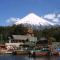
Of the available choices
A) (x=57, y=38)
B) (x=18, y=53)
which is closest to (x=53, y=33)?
(x=57, y=38)

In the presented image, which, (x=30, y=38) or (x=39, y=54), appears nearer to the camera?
(x=39, y=54)

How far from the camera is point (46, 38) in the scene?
53.1 meters

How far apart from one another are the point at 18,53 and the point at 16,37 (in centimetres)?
975

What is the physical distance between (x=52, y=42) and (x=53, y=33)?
6263mm

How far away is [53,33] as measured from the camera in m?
57.2

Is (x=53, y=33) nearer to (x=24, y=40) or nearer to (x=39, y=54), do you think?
(x=24, y=40)

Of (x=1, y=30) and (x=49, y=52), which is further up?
(x=1, y=30)

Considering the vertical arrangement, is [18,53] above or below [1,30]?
below

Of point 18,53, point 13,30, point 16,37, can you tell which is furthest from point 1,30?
point 18,53

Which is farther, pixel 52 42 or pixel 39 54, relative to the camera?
pixel 52 42

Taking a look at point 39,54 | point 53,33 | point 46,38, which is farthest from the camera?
point 53,33

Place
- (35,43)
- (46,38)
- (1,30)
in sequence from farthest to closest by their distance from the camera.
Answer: (1,30)
(46,38)
(35,43)

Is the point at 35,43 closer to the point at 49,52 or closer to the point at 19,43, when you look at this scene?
the point at 19,43

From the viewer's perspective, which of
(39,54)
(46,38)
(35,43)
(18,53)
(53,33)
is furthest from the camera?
(53,33)
